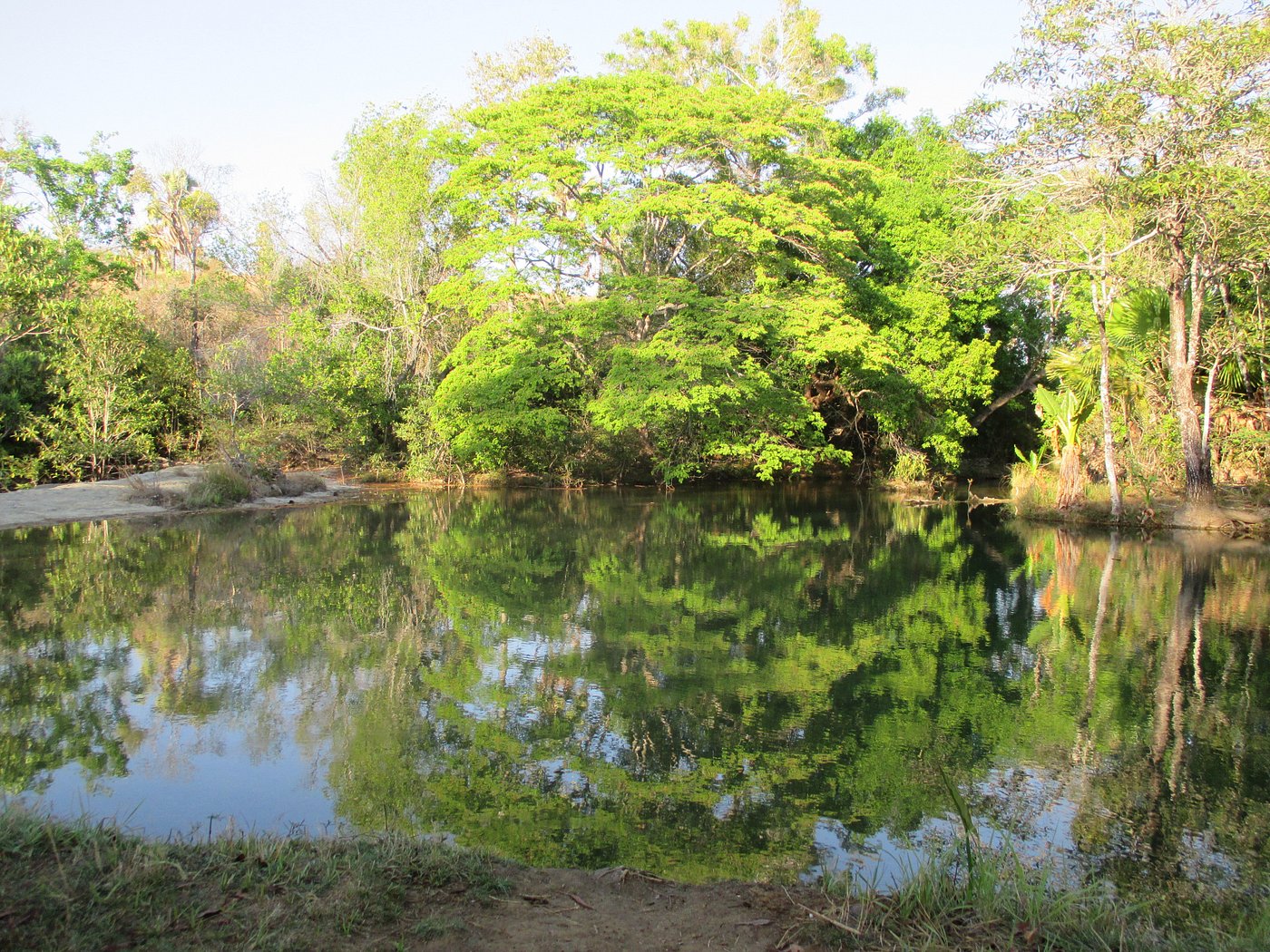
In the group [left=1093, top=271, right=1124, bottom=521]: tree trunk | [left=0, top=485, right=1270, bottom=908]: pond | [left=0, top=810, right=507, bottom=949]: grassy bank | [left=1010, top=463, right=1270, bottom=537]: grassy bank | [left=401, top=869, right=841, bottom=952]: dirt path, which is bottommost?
[left=0, top=485, right=1270, bottom=908]: pond

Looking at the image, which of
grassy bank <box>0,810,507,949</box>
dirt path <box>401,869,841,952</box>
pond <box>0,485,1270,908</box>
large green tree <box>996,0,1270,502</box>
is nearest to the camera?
grassy bank <box>0,810,507,949</box>

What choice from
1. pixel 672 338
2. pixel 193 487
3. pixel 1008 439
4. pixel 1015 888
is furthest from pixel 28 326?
pixel 1008 439

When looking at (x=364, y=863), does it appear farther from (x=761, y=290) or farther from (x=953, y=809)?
(x=761, y=290)

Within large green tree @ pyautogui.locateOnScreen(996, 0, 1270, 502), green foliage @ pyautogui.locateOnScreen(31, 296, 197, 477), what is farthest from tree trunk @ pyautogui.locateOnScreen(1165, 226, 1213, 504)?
green foliage @ pyautogui.locateOnScreen(31, 296, 197, 477)

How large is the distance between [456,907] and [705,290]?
24611mm

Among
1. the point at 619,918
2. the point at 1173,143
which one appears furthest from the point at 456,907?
the point at 1173,143

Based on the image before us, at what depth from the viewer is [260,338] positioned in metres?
28.9

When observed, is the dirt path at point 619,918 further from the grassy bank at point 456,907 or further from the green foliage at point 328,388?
the green foliage at point 328,388

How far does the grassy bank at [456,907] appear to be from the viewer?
292 centimetres

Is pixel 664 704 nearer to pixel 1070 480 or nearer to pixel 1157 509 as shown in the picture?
pixel 1157 509

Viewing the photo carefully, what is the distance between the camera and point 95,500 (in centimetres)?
1772

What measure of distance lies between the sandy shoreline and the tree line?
1.22 meters

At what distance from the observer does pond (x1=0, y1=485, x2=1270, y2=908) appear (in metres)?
4.33

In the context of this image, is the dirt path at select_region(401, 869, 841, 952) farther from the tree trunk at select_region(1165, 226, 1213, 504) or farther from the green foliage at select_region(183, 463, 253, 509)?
the green foliage at select_region(183, 463, 253, 509)
